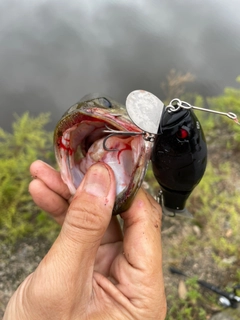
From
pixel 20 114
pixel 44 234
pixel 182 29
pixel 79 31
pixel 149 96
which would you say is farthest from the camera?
pixel 182 29

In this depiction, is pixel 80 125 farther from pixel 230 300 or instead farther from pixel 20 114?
pixel 20 114

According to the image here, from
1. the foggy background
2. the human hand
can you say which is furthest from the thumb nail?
the foggy background

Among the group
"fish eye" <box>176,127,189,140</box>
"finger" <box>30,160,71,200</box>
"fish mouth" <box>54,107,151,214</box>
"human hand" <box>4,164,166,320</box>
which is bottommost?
"human hand" <box>4,164,166,320</box>

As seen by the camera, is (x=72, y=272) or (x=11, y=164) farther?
(x=11, y=164)

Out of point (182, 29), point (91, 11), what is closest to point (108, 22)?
point (91, 11)

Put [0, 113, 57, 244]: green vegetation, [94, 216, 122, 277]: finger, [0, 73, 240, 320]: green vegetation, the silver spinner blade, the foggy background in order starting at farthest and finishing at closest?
the foggy background < [0, 113, 57, 244]: green vegetation < [0, 73, 240, 320]: green vegetation < [94, 216, 122, 277]: finger < the silver spinner blade

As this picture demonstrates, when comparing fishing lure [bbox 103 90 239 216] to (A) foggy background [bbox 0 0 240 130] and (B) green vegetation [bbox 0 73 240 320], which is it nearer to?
(B) green vegetation [bbox 0 73 240 320]
